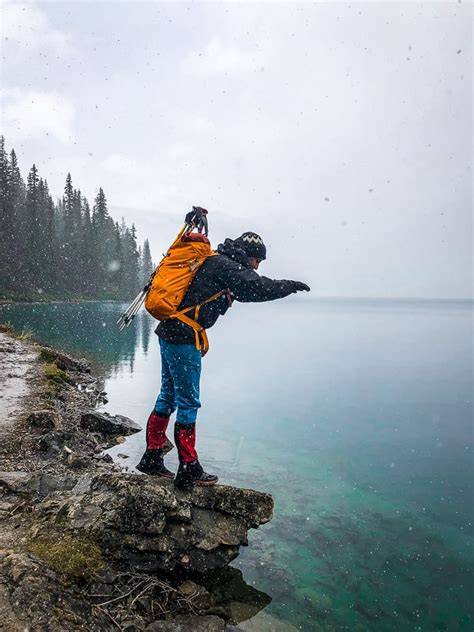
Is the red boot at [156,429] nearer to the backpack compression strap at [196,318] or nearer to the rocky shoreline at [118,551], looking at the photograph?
the rocky shoreline at [118,551]

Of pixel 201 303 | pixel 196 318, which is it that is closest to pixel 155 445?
pixel 196 318

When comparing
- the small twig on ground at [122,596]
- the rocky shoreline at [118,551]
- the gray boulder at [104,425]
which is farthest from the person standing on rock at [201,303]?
the gray boulder at [104,425]

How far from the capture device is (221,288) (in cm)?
427

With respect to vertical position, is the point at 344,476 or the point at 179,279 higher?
the point at 179,279

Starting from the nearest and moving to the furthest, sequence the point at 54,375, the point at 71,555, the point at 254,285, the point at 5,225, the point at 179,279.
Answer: the point at 71,555, the point at 254,285, the point at 179,279, the point at 54,375, the point at 5,225

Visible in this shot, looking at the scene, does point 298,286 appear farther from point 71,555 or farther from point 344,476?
point 344,476

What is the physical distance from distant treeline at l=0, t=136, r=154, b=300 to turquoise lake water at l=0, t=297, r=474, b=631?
34412mm

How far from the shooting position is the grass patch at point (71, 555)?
11.0 feet

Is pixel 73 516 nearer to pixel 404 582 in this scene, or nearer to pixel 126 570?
pixel 126 570

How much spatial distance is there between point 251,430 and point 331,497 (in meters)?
5.56

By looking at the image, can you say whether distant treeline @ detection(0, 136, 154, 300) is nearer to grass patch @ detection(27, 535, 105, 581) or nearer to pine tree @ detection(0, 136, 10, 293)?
pine tree @ detection(0, 136, 10, 293)

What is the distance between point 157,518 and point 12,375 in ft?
30.8

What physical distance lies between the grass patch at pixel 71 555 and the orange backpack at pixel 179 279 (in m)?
2.19

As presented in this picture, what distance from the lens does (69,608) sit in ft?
9.80
